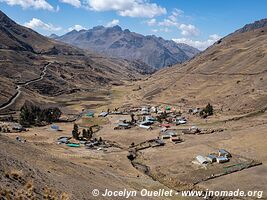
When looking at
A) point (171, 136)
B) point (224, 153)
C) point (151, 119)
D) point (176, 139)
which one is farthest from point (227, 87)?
point (224, 153)

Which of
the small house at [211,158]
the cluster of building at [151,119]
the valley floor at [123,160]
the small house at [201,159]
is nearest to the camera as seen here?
the valley floor at [123,160]

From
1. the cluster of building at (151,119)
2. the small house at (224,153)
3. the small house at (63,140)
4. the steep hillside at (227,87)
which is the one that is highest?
the steep hillside at (227,87)

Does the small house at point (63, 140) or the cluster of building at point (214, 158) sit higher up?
the cluster of building at point (214, 158)

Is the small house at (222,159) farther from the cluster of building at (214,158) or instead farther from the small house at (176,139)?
the small house at (176,139)

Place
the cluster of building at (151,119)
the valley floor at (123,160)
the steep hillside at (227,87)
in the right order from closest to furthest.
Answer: the valley floor at (123,160)
the cluster of building at (151,119)
the steep hillside at (227,87)

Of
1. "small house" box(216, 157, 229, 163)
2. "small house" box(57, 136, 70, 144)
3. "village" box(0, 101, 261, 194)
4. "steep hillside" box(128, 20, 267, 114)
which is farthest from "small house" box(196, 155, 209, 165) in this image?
"steep hillside" box(128, 20, 267, 114)

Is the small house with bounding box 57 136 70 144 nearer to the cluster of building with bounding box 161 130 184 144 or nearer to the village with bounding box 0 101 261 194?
the village with bounding box 0 101 261 194

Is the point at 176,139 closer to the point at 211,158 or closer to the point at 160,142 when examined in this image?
the point at 160,142

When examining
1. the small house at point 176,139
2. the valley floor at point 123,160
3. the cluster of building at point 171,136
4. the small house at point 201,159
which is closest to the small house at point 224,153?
the valley floor at point 123,160

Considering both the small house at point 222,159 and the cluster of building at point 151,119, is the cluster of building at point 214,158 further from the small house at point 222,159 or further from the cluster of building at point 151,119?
the cluster of building at point 151,119

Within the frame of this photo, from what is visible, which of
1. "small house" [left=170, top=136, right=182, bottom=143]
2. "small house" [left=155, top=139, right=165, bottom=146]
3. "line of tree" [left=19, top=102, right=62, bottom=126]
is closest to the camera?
"small house" [left=155, top=139, right=165, bottom=146]

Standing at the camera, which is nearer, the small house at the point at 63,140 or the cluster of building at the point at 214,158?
the cluster of building at the point at 214,158
